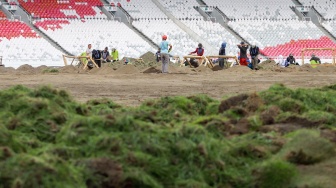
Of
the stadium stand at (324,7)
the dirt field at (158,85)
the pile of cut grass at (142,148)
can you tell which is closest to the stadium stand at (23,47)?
the dirt field at (158,85)

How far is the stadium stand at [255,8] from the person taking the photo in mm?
53575

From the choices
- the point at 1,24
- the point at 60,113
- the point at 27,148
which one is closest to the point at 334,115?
the point at 60,113

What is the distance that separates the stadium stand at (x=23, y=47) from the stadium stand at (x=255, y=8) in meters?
13.5

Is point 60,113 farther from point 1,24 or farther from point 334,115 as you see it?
point 1,24

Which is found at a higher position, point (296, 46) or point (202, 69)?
point (296, 46)

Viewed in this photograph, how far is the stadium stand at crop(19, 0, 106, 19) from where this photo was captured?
4884 centimetres

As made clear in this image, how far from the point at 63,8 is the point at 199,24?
9417mm

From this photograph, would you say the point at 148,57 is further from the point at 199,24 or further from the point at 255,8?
the point at 255,8

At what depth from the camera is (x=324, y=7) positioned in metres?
55.2

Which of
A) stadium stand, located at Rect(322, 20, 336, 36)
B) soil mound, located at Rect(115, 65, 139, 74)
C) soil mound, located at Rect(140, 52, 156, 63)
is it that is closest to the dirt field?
soil mound, located at Rect(115, 65, 139, 74)

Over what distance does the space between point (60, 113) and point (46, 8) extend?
142ft

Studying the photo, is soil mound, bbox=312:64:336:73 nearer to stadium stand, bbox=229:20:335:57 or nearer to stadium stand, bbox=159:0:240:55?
stadium stand, bbox=159:0:240:55

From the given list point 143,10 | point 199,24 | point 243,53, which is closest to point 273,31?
point 199,24

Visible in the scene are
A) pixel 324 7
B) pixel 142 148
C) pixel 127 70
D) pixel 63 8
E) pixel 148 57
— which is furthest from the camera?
pixel 324 7
